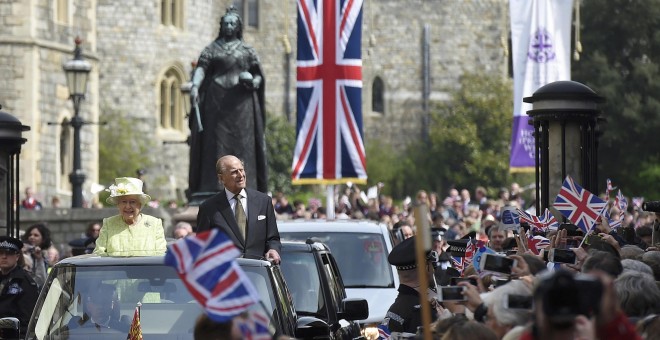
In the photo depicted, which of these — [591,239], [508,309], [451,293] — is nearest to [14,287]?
[591,239]

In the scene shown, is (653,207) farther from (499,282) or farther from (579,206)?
(499,282)

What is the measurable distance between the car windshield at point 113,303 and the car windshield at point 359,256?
5.94m

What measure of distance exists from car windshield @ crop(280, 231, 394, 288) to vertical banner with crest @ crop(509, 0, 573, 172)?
9.09 metres

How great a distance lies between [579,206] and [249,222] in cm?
242

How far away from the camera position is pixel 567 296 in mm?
5996

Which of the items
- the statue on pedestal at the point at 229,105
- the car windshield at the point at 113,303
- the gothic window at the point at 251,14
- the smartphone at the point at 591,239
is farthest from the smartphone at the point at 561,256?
the gothic window at the point at 251,14

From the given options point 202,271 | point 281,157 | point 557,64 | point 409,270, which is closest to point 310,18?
point 557,64

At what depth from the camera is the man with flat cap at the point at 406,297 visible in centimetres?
Answer: 1016

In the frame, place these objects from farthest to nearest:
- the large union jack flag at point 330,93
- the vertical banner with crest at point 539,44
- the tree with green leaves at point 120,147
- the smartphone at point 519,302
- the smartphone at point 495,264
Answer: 1. the tree with green leaves at point 120,147
2. the vertical banner with crest at point 539,44
3. the large union jack flag at point 330,93
4. the smartphone at point 495,264
5. the smartphone at point 519,302

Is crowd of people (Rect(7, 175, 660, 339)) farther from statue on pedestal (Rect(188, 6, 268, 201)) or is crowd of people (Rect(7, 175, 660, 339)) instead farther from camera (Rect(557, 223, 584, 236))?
statue on pedestal (Rect(188, 6, 268, 201))

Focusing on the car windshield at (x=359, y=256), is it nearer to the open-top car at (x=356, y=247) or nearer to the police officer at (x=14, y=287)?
the open-top car at (x=356, y=247)

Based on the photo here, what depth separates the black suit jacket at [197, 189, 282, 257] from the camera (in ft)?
39.9

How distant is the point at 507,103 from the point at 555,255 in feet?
179

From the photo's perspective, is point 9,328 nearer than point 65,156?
Yes
